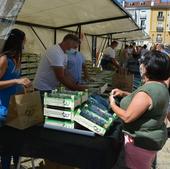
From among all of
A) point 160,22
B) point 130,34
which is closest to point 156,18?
point 160,22

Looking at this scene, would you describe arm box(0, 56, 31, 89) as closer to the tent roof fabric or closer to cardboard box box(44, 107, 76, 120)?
cardboard box box(44, 107, 76, 120)

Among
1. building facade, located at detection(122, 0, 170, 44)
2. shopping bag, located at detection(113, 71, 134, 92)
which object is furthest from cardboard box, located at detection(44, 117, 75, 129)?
building facade, located at detection(122, 0, 170, 44)

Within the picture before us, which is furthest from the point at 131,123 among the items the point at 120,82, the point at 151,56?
the point at 120,82

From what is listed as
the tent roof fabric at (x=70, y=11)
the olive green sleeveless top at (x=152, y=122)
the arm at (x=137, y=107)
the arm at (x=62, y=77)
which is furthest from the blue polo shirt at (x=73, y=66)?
the arm at (x=137, y=107)

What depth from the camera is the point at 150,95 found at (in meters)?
2.64

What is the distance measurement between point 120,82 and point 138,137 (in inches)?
150

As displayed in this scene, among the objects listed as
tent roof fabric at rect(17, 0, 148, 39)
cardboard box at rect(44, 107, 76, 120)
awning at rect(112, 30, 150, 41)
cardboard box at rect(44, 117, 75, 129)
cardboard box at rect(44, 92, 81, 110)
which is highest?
tent roof fabric at rect(17, 0, 148, 39)

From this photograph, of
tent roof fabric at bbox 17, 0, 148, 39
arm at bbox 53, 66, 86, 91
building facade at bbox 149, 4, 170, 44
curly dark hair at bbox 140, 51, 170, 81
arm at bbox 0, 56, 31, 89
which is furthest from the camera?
building facade at bbox 149, 4, 170, 44

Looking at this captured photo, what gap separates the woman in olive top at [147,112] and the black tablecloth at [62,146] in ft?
0.54

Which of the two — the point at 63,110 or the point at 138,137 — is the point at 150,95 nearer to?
the point at 138,137

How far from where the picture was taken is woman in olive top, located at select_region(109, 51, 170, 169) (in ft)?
8.66

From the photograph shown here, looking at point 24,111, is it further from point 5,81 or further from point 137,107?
point 137,107

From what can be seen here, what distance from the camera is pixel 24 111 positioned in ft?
9.42

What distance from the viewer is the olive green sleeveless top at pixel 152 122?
8.78 ft
